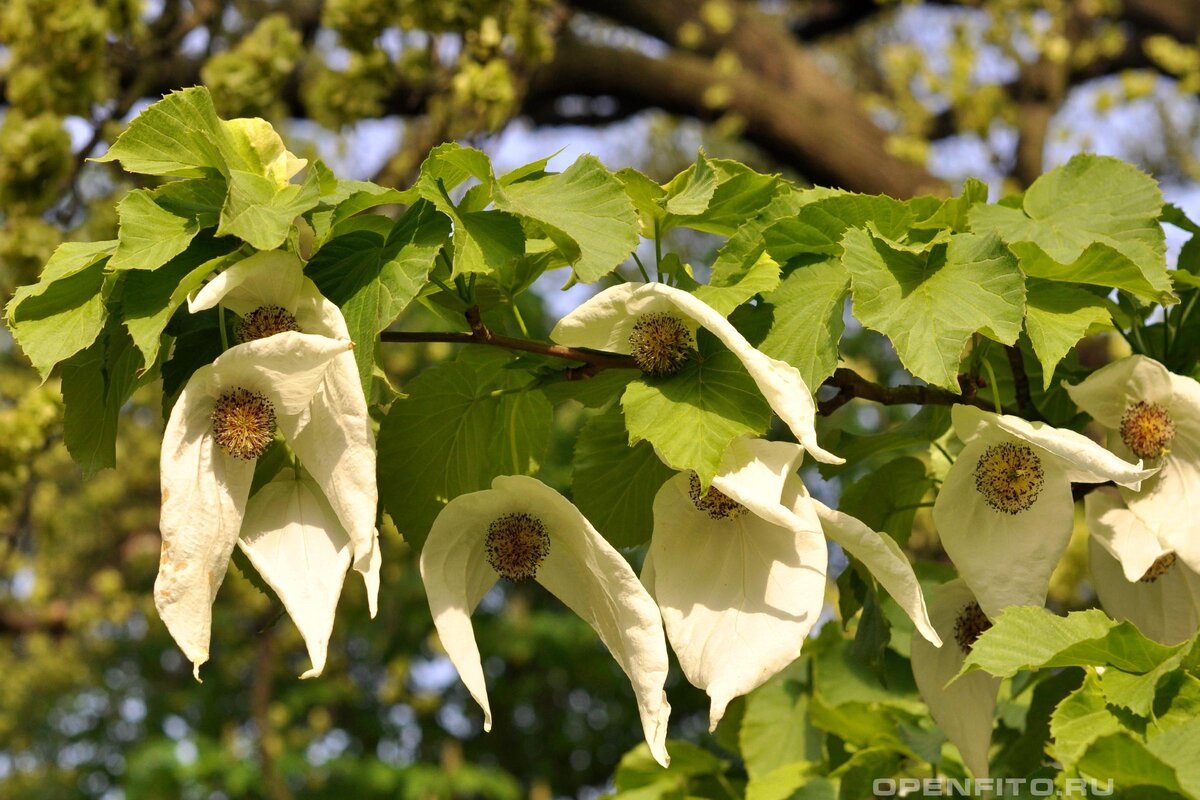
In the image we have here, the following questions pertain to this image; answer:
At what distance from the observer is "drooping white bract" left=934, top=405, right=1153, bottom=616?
2.99 ft

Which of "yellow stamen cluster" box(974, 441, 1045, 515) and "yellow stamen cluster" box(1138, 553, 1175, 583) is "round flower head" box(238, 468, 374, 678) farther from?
"yellow stamen cluster" box(1138, 553, 1175, 583)

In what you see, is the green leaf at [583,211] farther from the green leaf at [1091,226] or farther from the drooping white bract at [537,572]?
the green leaf at [1091,226]

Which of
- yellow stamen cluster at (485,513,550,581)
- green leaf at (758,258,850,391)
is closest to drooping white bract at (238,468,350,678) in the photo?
yellow stamen cluster at (485,513,550,581)

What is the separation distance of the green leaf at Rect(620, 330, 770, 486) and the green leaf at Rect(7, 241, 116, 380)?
1.14ft

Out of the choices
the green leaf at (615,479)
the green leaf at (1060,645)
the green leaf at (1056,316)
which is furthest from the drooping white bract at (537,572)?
the green leaf at (1056,316)

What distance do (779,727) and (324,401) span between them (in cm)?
79

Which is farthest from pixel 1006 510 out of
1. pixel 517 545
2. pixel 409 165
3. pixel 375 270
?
pixel 409 165

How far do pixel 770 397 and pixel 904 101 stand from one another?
4.98 m

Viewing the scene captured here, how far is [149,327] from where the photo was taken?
796mm

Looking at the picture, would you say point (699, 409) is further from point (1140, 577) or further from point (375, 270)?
point (1140, 577)

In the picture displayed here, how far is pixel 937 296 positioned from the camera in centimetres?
87

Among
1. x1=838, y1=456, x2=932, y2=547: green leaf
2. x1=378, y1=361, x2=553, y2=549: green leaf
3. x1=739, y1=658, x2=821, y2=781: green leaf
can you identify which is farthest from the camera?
x1=739, y1=658, x2=821, y2=781: green leaf

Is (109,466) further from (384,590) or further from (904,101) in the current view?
(384,590)

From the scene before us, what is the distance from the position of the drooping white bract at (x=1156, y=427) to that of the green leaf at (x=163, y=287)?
2.09 feet
